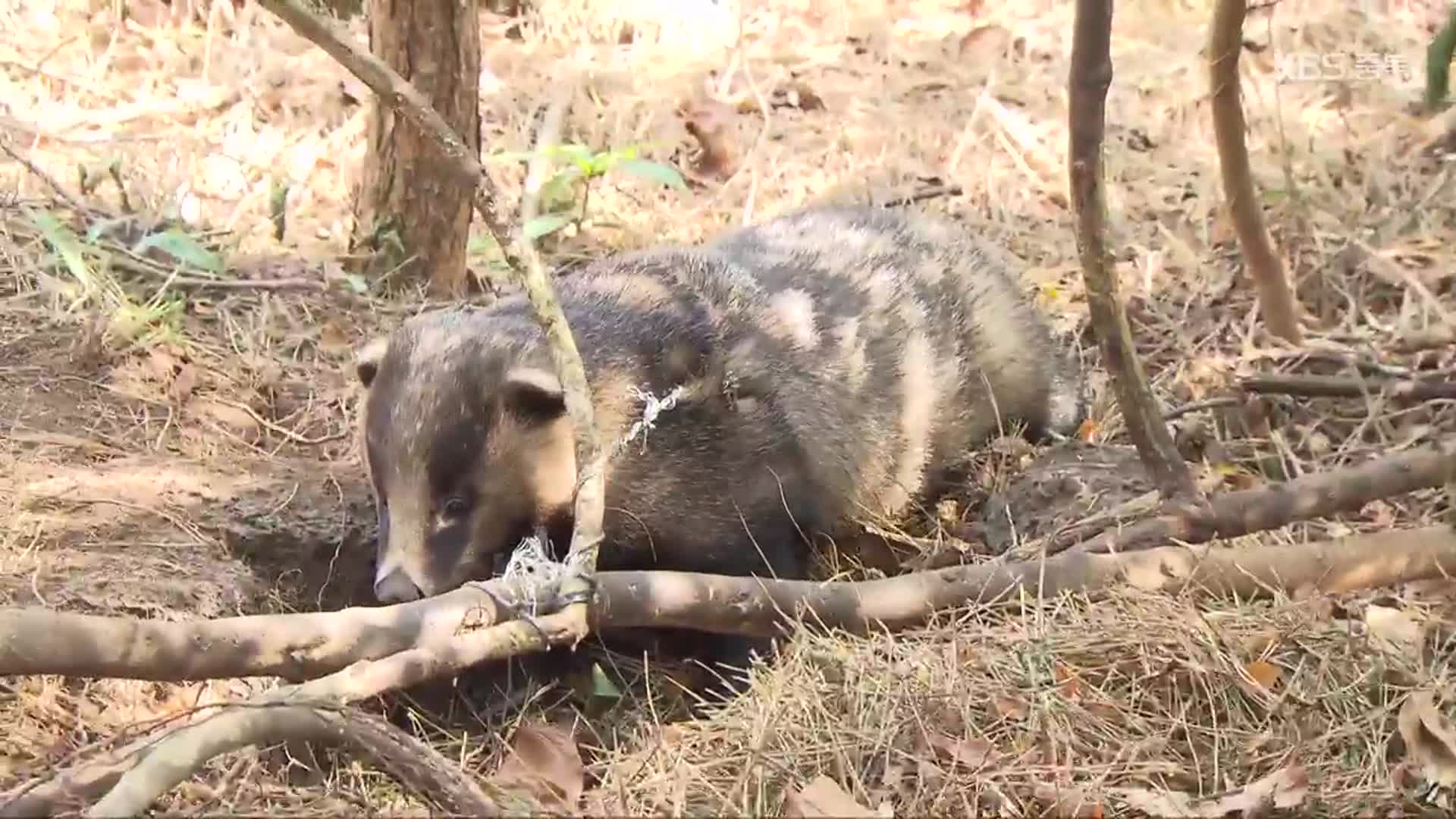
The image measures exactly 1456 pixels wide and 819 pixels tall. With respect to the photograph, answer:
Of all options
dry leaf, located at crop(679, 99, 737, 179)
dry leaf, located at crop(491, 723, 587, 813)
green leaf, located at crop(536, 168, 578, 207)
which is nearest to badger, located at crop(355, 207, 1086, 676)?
dry leaf, located at crop(491, 723, 587, 813)

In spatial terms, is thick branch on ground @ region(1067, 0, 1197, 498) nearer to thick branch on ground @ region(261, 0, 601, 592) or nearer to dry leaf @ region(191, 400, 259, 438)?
thick branch on ground @ region(261, 0, 601, 592)

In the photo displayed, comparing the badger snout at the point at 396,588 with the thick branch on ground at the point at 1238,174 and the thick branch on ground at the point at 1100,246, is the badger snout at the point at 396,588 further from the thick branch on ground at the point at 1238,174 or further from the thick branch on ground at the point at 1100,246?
the thick branch on ground at the point at 1238,174

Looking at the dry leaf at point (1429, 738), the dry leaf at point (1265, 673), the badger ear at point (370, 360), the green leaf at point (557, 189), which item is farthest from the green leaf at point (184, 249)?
the dry leaf at point (1429, 738)

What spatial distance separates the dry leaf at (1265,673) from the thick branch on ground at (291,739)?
5.15ft

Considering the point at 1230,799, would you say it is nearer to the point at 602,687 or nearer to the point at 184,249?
the point at 602,687

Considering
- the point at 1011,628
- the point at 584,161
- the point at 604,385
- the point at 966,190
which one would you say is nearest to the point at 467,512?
the point at 604,385

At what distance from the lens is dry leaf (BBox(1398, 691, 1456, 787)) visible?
2717mm

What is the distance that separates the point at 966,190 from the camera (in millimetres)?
6602

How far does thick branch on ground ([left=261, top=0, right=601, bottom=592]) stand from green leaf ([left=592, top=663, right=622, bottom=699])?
2.10 feet

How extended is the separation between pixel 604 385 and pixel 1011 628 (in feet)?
3.88

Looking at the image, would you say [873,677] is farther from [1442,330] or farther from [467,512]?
[1442,330]

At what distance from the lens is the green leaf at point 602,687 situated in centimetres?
354

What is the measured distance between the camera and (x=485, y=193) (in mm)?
3195

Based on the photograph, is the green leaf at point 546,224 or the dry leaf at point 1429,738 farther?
the green leaf at point 546,224
